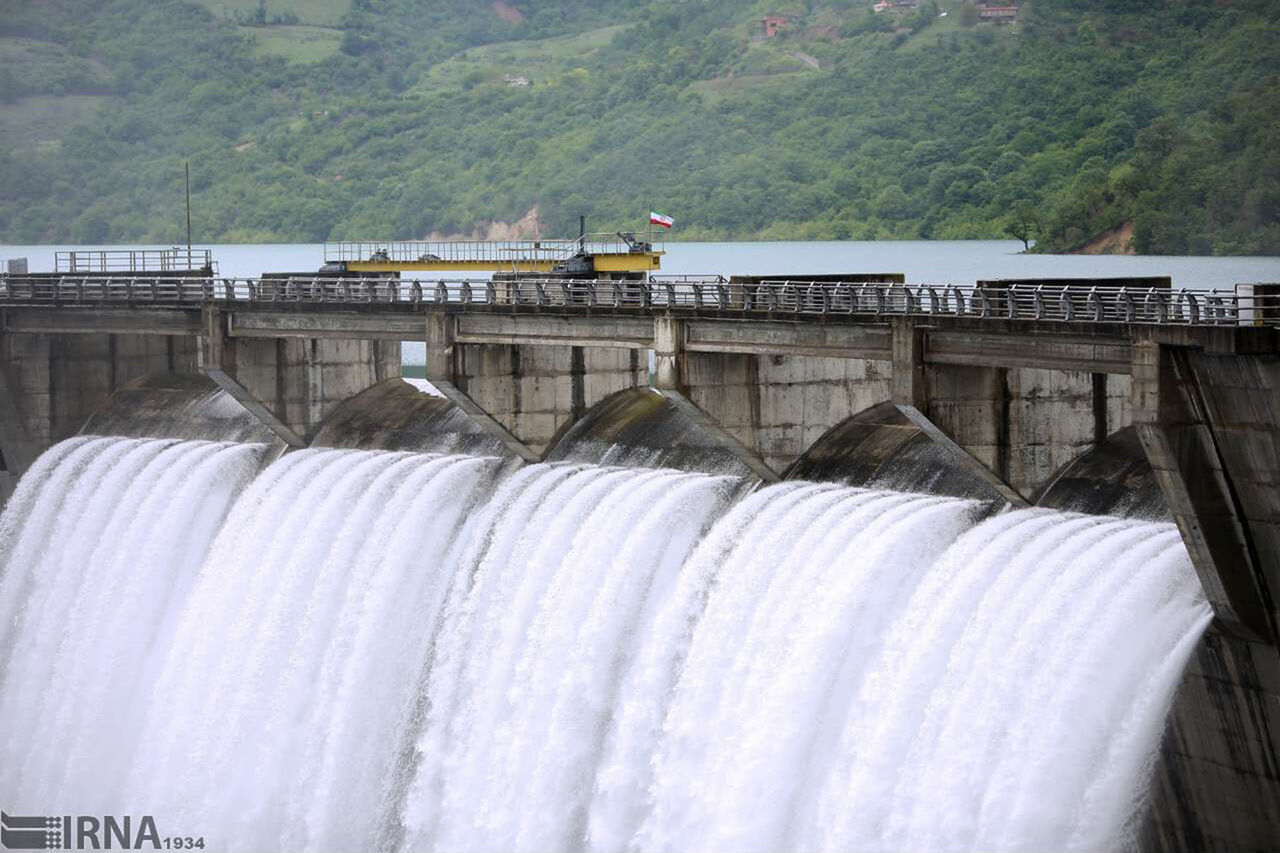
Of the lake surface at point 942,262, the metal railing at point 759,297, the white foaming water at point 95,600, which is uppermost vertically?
the lake surface at point 942,262

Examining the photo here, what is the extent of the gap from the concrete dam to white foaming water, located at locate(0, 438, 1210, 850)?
86 mm

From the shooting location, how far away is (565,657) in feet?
146

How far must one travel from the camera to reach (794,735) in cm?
3762

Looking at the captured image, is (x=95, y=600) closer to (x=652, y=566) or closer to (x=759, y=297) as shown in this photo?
(x=652, y=566)

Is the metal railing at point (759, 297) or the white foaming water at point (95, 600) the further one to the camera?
the white foaming water at point (95, 600)

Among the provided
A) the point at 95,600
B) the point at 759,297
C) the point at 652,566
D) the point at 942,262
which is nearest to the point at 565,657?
the point at 652,566

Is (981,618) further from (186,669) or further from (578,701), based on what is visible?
(186,669)

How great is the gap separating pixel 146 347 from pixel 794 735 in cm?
4076

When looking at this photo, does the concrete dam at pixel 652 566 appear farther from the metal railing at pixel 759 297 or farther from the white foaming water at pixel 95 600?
the metal railing at pixel 759 297

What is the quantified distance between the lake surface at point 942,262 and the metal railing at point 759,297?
50672 mm

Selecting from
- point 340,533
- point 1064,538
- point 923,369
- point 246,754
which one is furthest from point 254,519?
point 1064,538

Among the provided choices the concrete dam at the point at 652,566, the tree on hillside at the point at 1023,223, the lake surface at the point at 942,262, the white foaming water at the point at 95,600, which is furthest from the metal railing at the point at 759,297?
the tree on hillside at the point at 1023,223

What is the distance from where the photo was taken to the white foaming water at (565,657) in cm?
3375

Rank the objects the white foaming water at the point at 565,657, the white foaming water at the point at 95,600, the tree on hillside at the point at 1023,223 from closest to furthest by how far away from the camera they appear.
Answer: the white foaming water at the point at 565,657 < the white foaming water at the point at 95,600 < the tree on hillside at the point at 1023,223
